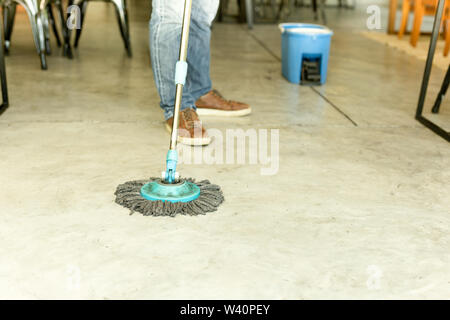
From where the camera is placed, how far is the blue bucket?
9.47 feet

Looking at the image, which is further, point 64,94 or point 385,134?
point 64,94

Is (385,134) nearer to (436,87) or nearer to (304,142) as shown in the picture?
(304,142)

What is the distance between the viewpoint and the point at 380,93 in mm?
2844

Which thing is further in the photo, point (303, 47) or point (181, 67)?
point (303, 47)

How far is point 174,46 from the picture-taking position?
1.96 metres

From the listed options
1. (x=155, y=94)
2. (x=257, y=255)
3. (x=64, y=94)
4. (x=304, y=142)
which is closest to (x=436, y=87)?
(x=304, y=142)

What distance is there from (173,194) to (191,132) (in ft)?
1.84

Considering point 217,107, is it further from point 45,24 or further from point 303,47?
point 45,24

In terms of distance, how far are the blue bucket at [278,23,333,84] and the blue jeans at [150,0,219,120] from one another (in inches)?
32.7

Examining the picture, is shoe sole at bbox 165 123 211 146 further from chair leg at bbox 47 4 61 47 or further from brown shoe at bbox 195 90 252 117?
chair leg at bbox 47 4 61 47

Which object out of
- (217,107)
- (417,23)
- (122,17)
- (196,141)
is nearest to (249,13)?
(417,23)
